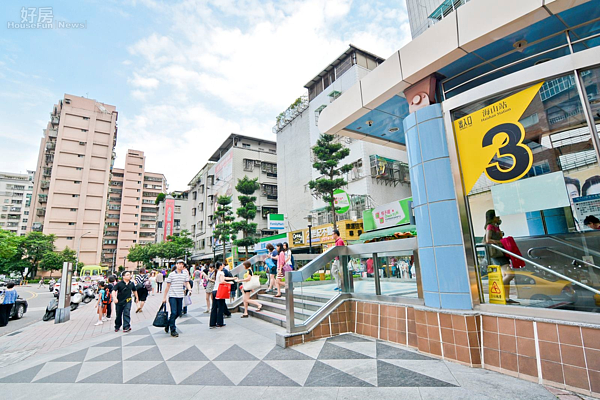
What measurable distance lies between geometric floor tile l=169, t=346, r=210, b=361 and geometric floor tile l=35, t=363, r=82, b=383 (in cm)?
145

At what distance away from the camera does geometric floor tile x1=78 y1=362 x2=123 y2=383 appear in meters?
4.58

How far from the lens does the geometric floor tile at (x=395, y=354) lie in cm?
469

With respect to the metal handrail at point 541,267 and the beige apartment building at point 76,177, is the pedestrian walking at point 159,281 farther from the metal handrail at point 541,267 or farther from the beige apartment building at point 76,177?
the beige apartment building at point 76,177

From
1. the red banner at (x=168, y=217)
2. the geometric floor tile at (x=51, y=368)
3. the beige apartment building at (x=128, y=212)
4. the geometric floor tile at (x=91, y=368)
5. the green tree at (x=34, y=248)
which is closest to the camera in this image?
the geometric floor tile at (x=91, y=368)

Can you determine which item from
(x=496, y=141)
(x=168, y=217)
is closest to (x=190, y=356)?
(x=496, y=141)

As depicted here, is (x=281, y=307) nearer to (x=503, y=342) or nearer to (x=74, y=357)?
(x=74, y=357)

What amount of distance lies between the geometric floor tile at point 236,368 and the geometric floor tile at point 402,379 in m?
1.98

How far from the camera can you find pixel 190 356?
5.56m

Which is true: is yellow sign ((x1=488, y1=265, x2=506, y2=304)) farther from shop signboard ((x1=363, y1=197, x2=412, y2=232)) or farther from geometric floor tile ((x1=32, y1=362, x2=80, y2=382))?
shop signboard ((x1=363, y1=197, x2=412, y2=232))

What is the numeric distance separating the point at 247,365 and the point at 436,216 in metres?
3.89

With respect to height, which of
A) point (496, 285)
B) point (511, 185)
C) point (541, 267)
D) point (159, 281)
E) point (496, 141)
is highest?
point (496, 141)

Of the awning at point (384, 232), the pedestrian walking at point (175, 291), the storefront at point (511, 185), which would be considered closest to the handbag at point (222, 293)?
the pedestrian walking at point (175, 291)

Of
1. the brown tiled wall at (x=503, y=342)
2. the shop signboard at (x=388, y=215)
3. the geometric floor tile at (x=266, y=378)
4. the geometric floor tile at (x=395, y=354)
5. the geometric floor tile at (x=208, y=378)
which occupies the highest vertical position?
the shop signboard at (x=388, y=215)

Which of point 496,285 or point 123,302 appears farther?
point 123,302
